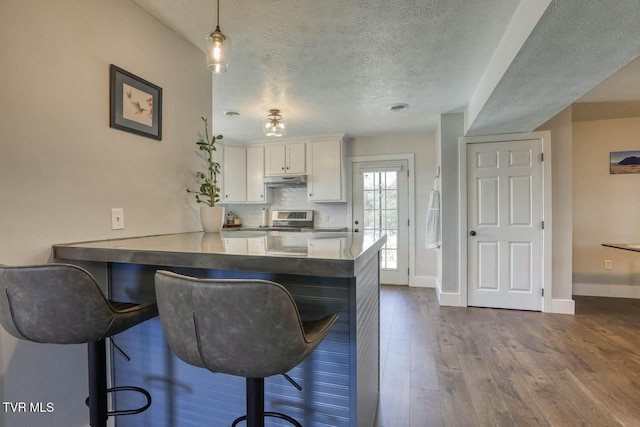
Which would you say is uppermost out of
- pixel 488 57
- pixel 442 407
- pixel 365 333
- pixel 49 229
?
pixel 488 57

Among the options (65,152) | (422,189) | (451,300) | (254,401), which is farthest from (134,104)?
(422,189)

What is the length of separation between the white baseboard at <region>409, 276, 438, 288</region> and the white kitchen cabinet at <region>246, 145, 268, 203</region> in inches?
104

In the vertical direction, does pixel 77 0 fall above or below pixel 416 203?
above

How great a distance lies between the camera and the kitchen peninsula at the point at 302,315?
1.02m

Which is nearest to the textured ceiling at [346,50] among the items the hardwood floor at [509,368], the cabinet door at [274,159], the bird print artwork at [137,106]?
the bird print artwork at [137,106]

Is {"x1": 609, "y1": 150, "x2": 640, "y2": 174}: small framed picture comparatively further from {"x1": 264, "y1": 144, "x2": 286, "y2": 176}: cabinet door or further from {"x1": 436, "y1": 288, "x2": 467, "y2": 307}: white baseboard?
{"x1": 264, "y1": 144, "x2": 286, "y2": 176}: cabinet door

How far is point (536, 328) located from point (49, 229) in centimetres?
376

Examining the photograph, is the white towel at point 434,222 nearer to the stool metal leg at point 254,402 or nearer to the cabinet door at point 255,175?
the cabinet door at point 255,175

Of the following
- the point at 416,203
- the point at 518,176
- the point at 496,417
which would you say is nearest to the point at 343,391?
the point at 496,417

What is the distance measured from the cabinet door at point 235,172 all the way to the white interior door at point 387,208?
1816 millimetres

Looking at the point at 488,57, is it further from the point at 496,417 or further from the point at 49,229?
the point at 49,229

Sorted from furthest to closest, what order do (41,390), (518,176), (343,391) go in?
(518,176) < (41,390) < (343,391)

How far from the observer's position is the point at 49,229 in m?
1.29

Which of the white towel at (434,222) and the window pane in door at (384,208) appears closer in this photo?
the white towel at (434,222)
